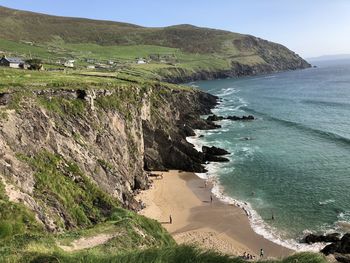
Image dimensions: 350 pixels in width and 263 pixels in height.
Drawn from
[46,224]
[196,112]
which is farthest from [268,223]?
[196,112]

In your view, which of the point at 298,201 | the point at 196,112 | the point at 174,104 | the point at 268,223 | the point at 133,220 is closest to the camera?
the point at 133,220

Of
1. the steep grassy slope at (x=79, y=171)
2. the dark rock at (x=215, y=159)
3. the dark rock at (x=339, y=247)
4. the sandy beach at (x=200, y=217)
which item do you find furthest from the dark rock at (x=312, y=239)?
the dark rock at (x=215, y=159)

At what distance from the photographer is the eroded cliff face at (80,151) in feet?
120

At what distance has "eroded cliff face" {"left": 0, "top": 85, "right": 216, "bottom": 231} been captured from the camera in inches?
1439

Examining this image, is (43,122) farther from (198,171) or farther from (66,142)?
(198,171)

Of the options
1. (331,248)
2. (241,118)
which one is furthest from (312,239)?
(241,118)

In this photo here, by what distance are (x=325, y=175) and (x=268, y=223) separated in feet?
65.0

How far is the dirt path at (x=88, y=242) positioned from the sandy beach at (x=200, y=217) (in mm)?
17602

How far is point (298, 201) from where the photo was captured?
54156 mm

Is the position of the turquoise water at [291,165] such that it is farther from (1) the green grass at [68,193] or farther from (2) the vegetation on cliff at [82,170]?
(1) the green grass at [68,193]

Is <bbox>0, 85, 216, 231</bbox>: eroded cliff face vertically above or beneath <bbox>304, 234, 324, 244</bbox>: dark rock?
above

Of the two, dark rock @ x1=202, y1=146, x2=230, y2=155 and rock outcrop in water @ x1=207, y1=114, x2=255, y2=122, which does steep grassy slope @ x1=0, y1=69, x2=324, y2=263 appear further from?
rock outcrop in water @ x1=207, y1=114, x2=255, y2=122

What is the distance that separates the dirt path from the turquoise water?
26612 mm

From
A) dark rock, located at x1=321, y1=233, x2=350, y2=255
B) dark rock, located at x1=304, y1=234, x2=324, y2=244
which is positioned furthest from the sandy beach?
dark rock, located at x1=321, y1=233, x2=350, y2=255
